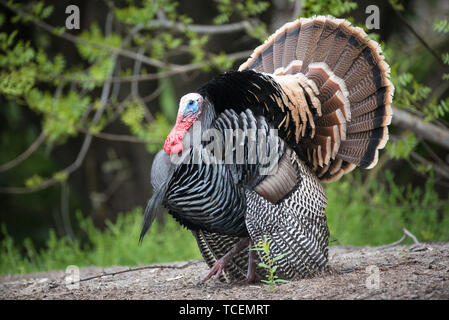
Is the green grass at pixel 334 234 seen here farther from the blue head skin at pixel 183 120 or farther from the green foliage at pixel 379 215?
the blue head skin at pixel 183 120

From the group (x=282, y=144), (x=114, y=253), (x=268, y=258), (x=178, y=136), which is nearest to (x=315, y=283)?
(x=268, y=258)

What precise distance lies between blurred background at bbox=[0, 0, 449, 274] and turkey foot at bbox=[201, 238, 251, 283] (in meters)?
0.94

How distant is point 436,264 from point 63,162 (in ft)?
20.9

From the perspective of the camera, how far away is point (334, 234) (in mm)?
6086

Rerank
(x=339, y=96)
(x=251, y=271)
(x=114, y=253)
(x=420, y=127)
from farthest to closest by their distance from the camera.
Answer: (x=114, y=253), (x=420, y=127), (x=339, y=96), (x=251, y=271)

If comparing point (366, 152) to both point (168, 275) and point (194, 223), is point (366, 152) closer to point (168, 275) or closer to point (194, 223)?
point (194, 223)

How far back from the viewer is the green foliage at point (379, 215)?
604cm

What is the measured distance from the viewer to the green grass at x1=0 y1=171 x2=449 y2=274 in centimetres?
604

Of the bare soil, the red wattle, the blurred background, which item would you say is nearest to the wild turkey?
the red wattle

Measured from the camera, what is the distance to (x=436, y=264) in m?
3.64

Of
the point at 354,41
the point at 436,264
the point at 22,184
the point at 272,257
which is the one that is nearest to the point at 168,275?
the point at 272,257

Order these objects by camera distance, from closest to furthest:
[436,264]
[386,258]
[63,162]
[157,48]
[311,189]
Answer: [436,264]
[311,189]
[386,258]
[157,48]
[63,162]

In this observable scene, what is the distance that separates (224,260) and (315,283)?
2.70ft

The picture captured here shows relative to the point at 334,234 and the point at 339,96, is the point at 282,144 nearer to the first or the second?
the point at 339,96
